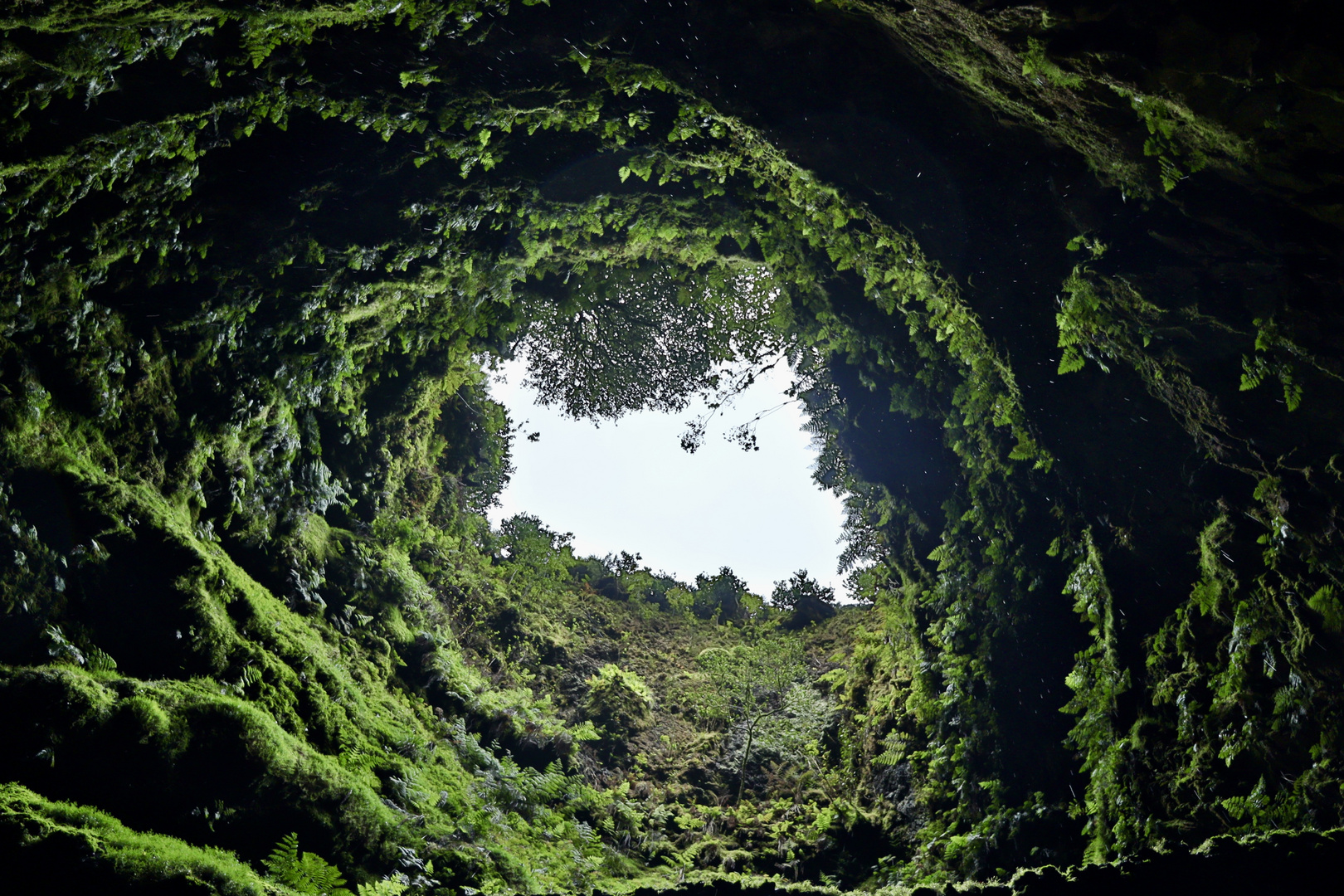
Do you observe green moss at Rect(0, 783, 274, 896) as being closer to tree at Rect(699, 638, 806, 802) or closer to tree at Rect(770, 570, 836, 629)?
tree at Rect(699, 638, 806, 802)

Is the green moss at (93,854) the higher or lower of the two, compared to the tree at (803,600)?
lower

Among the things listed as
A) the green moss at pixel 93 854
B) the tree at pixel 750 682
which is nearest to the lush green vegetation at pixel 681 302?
the green moss at pixel 93 854

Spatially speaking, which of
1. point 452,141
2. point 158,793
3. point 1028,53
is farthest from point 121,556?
point 1028,53

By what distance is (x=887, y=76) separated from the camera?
4703 mm

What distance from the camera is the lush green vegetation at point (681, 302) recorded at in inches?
130

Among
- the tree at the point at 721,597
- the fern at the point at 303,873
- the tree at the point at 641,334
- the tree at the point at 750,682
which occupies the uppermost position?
the tree at the point at 641,334

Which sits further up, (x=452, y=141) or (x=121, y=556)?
(x=452, y=141)

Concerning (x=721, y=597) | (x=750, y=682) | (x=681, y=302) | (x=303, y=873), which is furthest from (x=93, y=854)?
(x=721, y=597)

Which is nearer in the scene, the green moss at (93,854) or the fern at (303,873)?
the green moss at (93,854)

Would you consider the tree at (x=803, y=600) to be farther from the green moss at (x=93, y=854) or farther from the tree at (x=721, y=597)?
the green moss at (x=93, y=854)

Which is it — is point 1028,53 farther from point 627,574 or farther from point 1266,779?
point 627,574

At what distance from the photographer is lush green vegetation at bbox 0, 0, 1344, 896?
329 centimetres

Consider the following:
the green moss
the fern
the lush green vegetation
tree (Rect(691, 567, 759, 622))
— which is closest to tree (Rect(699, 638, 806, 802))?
the lush green vegetation

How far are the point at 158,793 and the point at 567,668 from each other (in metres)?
7.17
